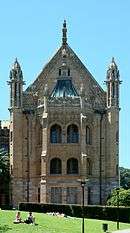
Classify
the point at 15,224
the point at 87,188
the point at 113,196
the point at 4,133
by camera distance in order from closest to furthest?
1. the point at 15,224
2. the point at 113,196
3. the point at 87,188
4. the point at 4,133

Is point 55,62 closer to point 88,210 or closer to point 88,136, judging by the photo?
point 88,136

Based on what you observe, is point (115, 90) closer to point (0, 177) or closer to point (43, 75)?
point (43, 75)

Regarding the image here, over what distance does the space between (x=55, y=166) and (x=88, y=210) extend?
1421 cm

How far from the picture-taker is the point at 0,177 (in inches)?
3521

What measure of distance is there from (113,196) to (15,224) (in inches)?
976

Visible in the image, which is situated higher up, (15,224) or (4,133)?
(4,133)

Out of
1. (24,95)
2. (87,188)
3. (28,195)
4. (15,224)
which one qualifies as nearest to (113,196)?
(87,188)

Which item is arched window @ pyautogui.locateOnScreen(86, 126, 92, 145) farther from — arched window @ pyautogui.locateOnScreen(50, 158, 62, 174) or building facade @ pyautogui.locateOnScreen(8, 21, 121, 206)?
arched window @ pyautogui.locateOnScreen(50, 158, 62, 174)

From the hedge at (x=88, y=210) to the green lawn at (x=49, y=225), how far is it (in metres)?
3.32

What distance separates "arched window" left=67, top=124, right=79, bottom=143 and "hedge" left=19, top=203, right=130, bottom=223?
1179 centimetres

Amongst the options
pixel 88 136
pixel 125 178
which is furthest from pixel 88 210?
pixel 125 178

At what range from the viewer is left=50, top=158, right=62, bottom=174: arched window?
88.1 m

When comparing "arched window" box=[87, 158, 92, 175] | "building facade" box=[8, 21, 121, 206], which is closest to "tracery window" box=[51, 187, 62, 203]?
"building facade" box=[8, 21, 121, 206]

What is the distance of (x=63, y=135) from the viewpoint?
289ft
